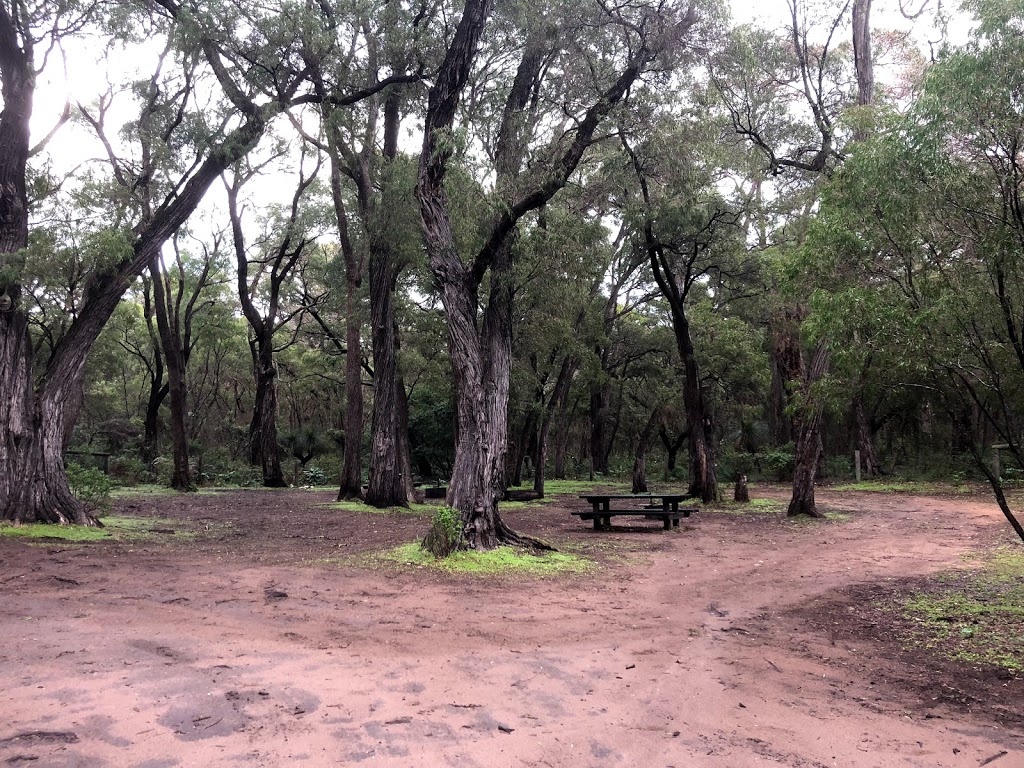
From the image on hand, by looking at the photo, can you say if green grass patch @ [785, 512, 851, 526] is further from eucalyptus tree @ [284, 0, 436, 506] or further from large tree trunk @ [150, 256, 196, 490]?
large tree trunk @ [150, 256, 196, 490]

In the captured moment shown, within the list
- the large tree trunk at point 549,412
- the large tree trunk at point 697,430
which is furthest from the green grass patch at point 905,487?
the large tree trunk at point 549,412

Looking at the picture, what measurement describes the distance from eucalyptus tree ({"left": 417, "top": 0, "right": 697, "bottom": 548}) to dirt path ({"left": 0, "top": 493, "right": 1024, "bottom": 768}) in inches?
69.0

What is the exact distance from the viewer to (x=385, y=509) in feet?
52.4

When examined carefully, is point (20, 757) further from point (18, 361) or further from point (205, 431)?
point (205, 431)

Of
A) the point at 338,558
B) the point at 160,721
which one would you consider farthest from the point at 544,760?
the point at 338,558

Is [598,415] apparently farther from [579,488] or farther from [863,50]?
[863,50]

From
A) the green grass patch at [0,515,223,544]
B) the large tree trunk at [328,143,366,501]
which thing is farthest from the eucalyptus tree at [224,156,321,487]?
the green grass patch at [0,515,223,544]

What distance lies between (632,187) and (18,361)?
11.9 m

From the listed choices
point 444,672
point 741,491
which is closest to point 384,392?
point 741,491

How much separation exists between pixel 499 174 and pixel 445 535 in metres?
6.04

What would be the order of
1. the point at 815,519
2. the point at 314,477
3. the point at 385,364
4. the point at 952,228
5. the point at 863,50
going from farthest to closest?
1. the point at 314,477
2. the point at 385,364
3. the point at 863,50
4. the point at 815,519
5. the point at 952,228

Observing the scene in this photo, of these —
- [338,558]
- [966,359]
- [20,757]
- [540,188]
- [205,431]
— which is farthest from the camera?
[205,431]

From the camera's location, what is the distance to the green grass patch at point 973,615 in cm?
536

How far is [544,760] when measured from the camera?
343cm
